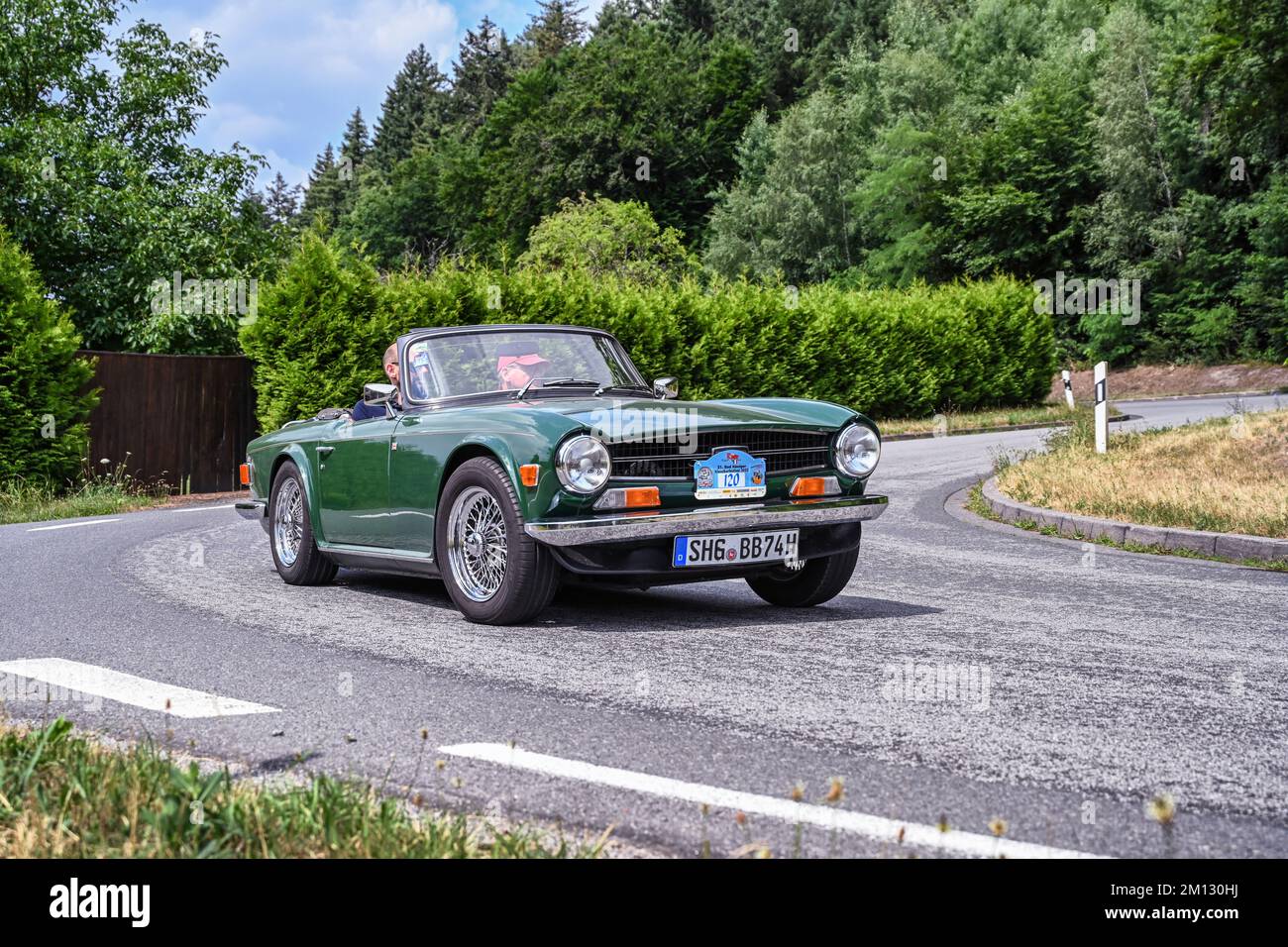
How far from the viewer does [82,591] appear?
26.7 ft

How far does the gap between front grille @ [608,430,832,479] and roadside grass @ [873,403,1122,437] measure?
20.1 m

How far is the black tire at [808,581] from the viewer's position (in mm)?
7336

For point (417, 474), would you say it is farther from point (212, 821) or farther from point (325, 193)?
point (325, 193)

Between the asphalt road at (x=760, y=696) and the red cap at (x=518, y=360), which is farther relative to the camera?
the red cap at (x=518, y=360)

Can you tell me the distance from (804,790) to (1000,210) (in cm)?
5239

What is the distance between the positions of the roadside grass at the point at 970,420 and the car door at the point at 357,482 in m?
19.9

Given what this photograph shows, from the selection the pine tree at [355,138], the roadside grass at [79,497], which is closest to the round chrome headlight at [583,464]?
the roadside grass at [79,497]

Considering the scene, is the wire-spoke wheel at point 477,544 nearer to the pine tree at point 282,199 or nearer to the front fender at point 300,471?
the front fender at point 300,471

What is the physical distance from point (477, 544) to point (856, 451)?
2.11 metres

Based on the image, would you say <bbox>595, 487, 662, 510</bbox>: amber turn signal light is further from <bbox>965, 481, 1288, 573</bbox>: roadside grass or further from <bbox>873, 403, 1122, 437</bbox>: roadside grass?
<bbox>873, 403, 1122, 437</bbox>: roadside grass

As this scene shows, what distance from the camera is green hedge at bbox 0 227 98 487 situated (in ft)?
52.9

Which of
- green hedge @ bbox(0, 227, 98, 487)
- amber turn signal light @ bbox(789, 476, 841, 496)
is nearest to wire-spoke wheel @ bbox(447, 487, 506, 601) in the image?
amber turn signal light @ bbox(789, 476, 841, 496)
